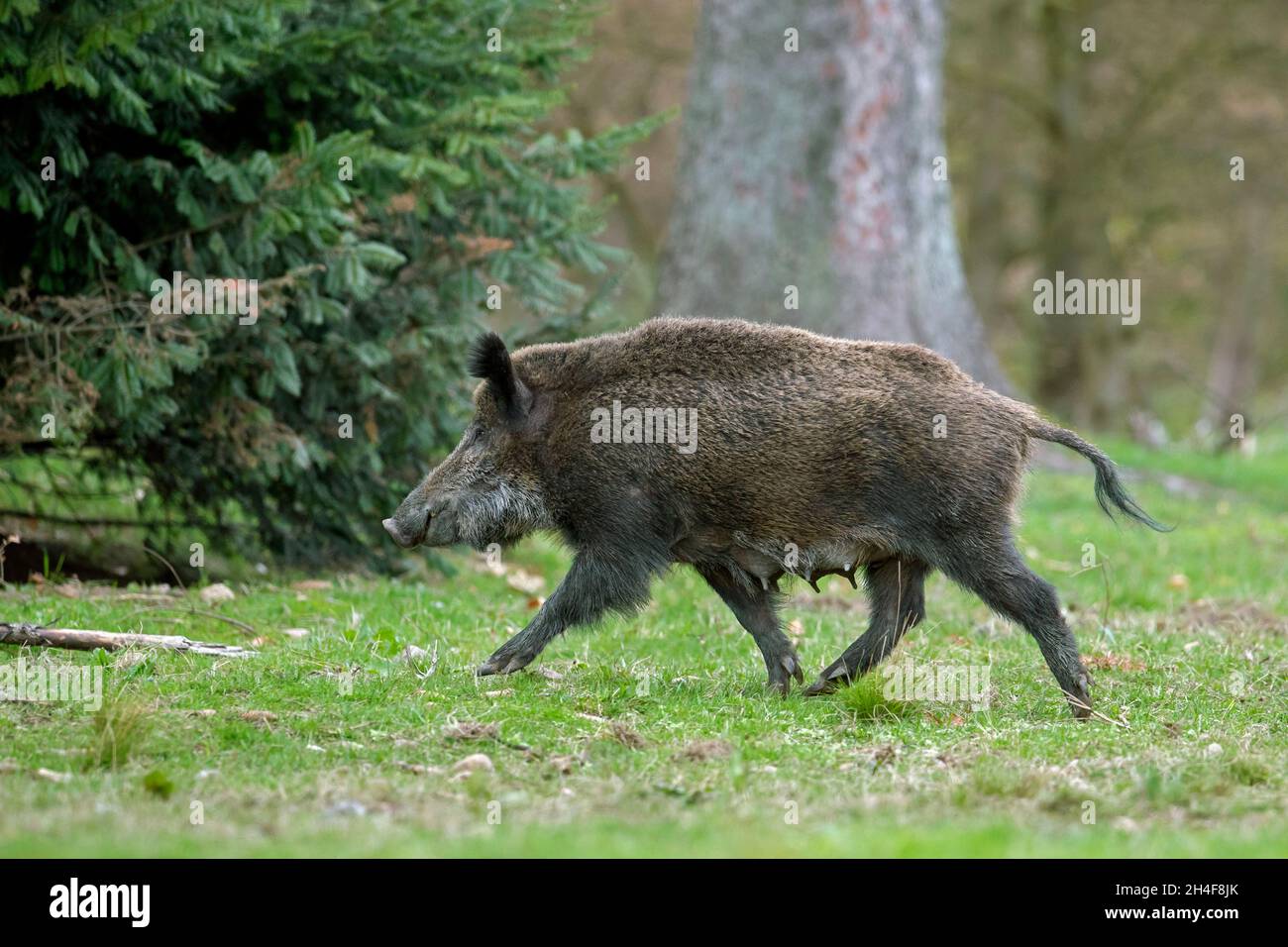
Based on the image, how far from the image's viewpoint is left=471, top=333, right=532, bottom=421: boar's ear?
296 inches

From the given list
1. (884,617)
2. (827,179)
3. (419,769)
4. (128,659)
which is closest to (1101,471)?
(884,617)

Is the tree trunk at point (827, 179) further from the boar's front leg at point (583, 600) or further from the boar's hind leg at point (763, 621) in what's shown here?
the boar's front leg at point (583, 600)

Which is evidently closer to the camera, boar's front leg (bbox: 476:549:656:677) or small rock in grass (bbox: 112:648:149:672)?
small rock in grass (bbox: 112:648:149:672)

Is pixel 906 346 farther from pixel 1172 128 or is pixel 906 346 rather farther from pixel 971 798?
pixel 1172 128

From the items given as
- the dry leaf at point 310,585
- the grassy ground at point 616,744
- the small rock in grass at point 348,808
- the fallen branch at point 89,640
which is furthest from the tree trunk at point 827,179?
the small rock in grass at point 348,808

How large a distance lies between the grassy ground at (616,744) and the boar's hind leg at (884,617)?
0.23m

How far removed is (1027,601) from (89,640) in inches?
172

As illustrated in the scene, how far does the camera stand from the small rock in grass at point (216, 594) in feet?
29.7

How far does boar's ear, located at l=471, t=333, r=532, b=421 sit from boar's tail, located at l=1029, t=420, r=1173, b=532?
252 centimetres

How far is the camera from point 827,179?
14.5 meters

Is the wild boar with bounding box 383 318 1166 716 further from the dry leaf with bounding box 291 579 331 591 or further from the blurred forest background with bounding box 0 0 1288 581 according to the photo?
the dry leaf with bounding box 291 579 331 591

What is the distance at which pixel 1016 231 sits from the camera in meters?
28.7

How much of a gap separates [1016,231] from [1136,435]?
31.9ft

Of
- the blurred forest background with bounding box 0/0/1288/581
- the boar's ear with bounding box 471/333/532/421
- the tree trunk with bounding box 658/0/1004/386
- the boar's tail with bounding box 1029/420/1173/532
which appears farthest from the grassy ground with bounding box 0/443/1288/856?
the tree trunk with bounding box 658/0/1004/386
